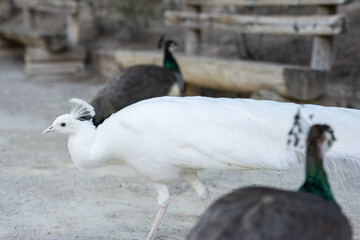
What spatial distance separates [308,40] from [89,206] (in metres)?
5.45

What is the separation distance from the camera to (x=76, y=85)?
9.04m

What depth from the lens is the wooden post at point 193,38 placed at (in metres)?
8.12

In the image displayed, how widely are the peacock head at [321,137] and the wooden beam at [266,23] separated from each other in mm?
3838

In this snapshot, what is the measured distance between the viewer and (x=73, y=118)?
3383mm

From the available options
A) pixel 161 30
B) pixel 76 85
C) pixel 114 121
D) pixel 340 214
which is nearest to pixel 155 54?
pixel 76 85

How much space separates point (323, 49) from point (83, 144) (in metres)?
3.78

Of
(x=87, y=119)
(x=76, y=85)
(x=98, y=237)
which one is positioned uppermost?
(x=87, y=119)

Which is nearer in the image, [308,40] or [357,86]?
[357,86]

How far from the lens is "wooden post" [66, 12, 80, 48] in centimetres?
1002

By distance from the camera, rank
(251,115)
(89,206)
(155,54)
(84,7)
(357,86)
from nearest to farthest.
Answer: (251,115)
(89,206)
(357,86)
(155,54)
(84,7)

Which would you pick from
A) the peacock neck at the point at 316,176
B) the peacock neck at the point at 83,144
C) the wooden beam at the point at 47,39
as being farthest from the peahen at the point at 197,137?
the wooden beam at the point at 47,39

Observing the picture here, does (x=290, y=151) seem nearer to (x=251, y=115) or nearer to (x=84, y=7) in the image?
(x=251, y=115)

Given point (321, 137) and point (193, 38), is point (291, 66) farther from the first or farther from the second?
point (321, 137)

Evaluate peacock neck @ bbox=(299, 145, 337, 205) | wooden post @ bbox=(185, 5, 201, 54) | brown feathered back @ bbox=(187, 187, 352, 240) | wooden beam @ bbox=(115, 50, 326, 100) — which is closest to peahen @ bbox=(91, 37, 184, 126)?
wooden beam @ bbox=(115, 50, 326, 100)
